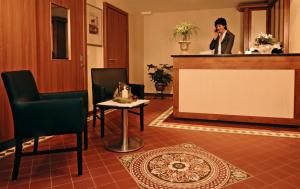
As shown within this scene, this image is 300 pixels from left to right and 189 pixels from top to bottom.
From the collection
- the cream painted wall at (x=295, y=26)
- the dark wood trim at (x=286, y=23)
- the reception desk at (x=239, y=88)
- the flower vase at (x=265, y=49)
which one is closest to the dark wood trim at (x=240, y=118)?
the reception desk at (x=239, y=88)

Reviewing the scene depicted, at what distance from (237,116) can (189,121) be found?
0.73 m

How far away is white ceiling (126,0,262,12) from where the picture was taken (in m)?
6.01

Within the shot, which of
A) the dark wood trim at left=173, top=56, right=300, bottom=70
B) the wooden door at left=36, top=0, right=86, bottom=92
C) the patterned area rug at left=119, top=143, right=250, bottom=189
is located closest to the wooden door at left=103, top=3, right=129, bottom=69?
the wooden door at left=36, top=0, right=86, bottom=92

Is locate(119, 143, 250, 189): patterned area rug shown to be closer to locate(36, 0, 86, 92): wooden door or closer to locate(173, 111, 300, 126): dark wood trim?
locate(173, 111, 300, 126): dark wood trim

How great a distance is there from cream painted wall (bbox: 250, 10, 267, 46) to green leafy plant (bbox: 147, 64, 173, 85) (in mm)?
2236

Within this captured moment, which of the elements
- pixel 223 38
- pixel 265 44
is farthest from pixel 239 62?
pixel 223 38

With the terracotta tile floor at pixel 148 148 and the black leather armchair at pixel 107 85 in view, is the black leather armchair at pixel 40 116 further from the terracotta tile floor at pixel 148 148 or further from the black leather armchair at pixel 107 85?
the black leather armchair at pixel 107 85

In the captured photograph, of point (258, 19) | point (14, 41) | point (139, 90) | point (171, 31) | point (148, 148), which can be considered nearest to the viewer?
point (148, 148)

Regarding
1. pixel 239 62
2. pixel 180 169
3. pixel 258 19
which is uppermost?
pixel 258 19

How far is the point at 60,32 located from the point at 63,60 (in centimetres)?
41

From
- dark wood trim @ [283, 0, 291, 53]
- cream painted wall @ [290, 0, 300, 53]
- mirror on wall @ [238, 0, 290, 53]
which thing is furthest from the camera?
mirror on wall @ [238, 0, 290, 53]

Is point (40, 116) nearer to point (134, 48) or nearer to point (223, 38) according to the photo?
point (223, 38)

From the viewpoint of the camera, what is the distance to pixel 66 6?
3.88 metres

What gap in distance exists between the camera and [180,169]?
7.39 feet
